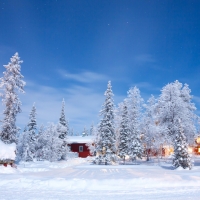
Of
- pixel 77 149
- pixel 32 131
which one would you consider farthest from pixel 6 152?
pixel 77 149

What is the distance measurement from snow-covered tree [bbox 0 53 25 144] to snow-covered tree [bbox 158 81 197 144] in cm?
1919

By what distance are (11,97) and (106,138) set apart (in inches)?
593

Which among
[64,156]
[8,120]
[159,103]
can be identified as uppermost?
[159,103]

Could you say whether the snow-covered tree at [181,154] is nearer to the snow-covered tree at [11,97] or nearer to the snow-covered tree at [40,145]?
the snow-covered tree at [11,97]

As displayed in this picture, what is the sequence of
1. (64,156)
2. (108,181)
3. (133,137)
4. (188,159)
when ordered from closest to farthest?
(108,181)
(188,159)
(133,137)
(64,156)

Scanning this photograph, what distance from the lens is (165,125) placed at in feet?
110

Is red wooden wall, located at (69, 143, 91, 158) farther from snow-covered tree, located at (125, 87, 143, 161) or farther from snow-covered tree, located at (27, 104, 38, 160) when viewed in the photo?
snow-covered tree, located at (125, 87, 143, 161)

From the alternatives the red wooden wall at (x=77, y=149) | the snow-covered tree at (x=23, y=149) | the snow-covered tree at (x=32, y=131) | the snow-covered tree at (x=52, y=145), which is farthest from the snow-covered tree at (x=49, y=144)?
the red wooden wall at (x=77, y=149)

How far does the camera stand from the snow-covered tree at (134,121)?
39875 mm

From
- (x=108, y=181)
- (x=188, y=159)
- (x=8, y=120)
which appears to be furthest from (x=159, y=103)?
(x=108, y=181)

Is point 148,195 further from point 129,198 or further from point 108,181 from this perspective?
point 108,181

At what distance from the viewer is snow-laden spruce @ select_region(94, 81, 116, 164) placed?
34.9 metres

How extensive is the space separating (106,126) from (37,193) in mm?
26149

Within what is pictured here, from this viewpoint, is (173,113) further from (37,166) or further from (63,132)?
(63,132)
